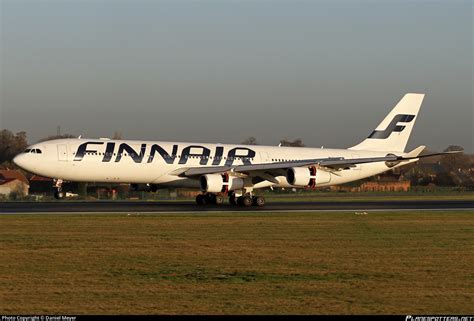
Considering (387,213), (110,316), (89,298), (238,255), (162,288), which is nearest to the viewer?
(110,316)

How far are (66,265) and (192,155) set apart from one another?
30311 mm

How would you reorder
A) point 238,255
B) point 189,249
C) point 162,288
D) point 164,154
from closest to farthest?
point 162,288 < point 238,255 < point 189,249 < point 164,154

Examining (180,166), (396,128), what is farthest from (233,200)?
(396,128)

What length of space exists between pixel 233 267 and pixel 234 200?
29704 mm

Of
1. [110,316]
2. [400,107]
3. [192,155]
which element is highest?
[400,107]

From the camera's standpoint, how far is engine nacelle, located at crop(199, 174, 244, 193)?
47000mm

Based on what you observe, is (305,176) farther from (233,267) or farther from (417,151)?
(233,267)

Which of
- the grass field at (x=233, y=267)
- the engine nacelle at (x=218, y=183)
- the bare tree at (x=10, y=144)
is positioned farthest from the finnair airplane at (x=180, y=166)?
the bare tree at (x=10, y=144)

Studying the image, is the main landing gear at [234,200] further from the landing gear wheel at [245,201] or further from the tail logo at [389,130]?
the tail logo at [389,130]

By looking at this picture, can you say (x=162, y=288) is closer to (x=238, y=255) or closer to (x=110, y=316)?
(x=110, y=316)

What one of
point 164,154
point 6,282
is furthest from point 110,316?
point 164,154

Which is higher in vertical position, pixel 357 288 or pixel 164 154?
pixel 164 154

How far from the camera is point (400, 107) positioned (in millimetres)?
60969

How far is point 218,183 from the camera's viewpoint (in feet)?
155
